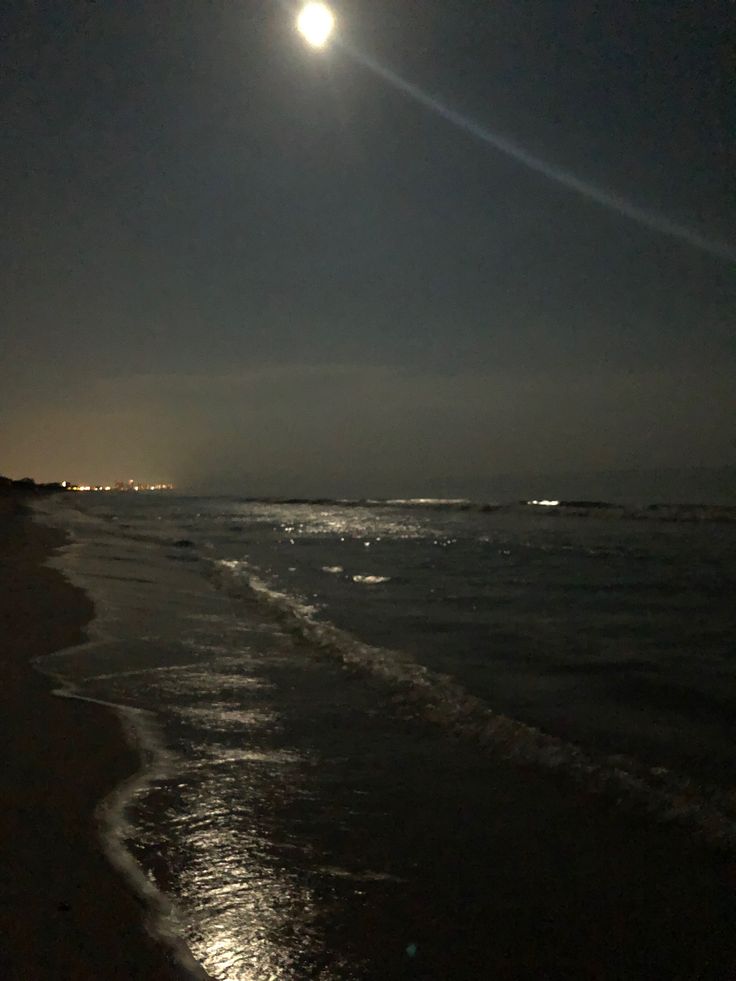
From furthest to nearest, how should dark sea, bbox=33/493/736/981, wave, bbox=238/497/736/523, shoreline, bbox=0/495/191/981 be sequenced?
wave, bbox=238/497/736/523, dark sea, bbox=33/493/736/981, shoreline, bbox=0/495/191/981

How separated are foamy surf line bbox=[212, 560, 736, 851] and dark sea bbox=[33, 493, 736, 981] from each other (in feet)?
0.07

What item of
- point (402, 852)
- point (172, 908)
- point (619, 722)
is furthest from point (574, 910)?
point (619, 722)

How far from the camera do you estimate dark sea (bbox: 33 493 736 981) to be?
2812 millimetres

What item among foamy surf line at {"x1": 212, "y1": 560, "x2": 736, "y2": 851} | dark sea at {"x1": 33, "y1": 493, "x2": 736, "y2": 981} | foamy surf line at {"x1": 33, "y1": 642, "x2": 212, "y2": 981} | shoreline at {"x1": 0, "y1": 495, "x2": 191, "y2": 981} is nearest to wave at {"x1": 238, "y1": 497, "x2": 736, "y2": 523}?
dark sea at {"x1": 33, "y1": 493, "x2": 736, "y2": 981}

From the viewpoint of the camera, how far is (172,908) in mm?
2795

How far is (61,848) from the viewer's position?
3.21m

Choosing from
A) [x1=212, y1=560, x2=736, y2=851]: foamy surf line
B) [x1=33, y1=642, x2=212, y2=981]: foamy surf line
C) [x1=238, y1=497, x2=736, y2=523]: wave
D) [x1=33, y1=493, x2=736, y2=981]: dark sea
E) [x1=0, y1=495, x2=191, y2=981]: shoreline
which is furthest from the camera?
[x1=238, y1=497, x2=736, y2=523]: wave

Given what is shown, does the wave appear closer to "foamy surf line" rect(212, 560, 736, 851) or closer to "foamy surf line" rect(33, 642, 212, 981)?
"foamy surf line" rect(212, 560, 736, 851)

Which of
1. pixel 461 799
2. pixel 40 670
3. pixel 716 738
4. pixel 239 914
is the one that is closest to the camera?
pixel 239 914

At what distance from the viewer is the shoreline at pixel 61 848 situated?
8.09 feet

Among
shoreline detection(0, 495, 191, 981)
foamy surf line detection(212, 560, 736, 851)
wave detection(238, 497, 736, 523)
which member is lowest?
foamy surf line detection(212, 560, 736, 851)

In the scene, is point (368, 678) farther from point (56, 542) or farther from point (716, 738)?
point (56, 542)

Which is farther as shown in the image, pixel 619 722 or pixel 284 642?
pixel 284 642

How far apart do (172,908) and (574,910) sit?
1.64 metres
